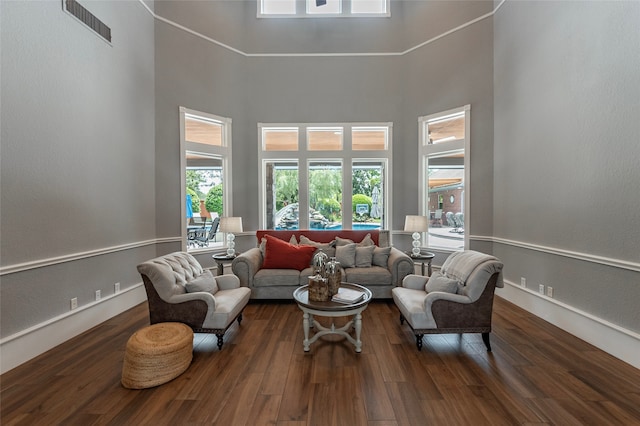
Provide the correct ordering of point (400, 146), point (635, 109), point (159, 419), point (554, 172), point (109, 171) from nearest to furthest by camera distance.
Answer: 1. point (159, 419)
2. point (635, 109)
3. point (554, 172)
4. point (109, 171)
5. point (400, 146)

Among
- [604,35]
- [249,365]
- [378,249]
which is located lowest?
[249,365]

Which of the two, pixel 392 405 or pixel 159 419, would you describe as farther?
pixel 392 405

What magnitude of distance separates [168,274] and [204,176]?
9.75 feet

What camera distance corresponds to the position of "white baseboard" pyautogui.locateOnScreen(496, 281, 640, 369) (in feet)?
8.18

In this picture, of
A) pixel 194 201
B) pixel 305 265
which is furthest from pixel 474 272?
pixel 194 201

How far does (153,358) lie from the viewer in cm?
218

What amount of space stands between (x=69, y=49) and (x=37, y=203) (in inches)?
69.2

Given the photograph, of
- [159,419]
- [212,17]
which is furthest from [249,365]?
[212,17]

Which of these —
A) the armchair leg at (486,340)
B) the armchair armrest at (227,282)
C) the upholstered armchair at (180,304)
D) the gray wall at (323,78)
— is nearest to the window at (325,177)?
the gray wall at (323,78)

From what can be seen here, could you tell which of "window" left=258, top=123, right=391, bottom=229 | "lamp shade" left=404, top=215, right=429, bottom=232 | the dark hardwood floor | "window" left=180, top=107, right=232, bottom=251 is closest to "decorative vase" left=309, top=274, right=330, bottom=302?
the dark hardwood floor

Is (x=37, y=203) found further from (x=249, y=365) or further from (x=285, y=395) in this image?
(x=285, y=395)

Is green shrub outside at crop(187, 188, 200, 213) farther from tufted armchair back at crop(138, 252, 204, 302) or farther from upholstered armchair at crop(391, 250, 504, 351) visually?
upholstered armchair at crop(391, 250, 504, 351)

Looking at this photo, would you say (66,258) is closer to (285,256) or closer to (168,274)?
(168,274)

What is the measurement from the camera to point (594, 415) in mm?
1876
